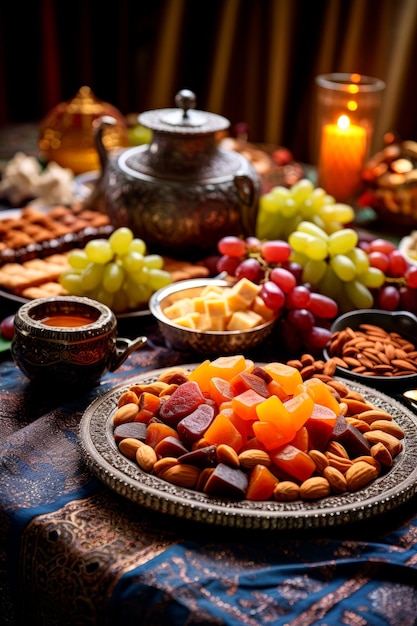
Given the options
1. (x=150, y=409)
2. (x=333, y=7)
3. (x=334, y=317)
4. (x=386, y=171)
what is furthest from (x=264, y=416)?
(x=333, y=7)

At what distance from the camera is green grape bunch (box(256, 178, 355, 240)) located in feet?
4.78

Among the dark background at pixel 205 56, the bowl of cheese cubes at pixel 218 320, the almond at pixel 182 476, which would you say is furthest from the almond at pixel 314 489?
the dark background at pixel 205 56

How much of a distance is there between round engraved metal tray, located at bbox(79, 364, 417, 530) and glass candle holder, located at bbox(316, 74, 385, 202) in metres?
1.04

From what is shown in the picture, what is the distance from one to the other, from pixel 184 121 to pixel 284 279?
1.40ft

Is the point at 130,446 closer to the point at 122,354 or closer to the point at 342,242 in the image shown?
the point at 122,354

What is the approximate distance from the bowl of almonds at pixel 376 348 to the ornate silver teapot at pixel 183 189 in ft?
1.12

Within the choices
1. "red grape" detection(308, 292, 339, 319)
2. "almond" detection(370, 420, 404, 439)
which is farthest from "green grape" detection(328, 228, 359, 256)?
"almond" detection(370, 420, 404, 439)

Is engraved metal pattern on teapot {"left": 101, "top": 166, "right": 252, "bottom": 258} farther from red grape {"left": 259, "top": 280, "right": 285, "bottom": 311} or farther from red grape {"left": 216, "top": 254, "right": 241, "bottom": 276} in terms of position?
red grape {"left": 259, "top": 280, "right": 285, "bottom": 311}

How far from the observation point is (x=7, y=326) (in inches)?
47.3

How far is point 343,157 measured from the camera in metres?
A: 1.79

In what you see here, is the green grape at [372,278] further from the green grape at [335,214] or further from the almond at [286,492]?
the almond at [286,492]

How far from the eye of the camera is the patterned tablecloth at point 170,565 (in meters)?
0.71

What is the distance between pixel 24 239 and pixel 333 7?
63.5 inches

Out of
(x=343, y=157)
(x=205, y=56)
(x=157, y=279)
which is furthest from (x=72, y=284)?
(x=205, y=56)
